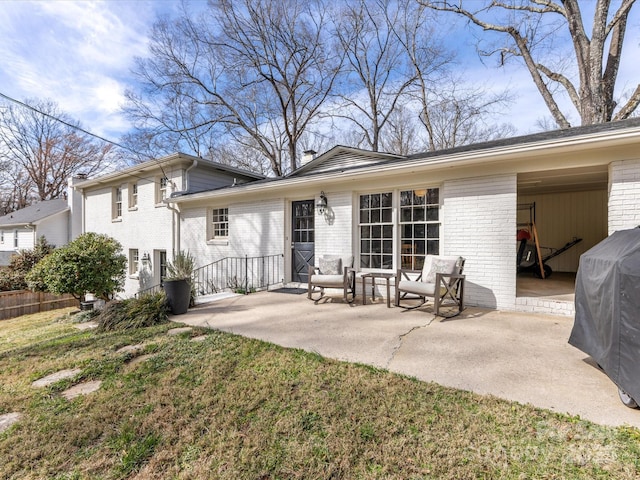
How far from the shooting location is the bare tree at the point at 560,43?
1032 cm

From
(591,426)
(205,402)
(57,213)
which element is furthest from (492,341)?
(57,213)

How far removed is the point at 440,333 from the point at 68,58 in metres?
10.5

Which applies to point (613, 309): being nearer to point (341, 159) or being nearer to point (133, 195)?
point (341, 159)

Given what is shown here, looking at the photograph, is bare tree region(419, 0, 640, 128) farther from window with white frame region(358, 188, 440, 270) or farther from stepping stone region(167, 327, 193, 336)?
stepping stone region(167, 327, 193, 336)

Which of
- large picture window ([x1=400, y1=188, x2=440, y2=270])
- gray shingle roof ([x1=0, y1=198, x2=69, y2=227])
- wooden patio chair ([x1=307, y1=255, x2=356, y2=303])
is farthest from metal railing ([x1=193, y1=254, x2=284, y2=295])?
gray shingle roof ([x1=0, y1=198, x2=69, y2=227])

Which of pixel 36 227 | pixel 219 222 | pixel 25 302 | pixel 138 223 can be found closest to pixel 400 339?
pixel 219 222

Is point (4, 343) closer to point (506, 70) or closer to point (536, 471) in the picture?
point (536, 471)

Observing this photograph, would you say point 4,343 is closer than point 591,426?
No

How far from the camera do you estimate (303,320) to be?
4.82 meters

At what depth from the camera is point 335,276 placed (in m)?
6.00

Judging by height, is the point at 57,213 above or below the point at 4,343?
above

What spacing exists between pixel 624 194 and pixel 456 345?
11.5 ft

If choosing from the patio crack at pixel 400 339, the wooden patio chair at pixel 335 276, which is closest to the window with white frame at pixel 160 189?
the wooden patio chair at pixel 335 276

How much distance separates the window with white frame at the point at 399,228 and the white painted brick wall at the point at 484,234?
1.35 ft
